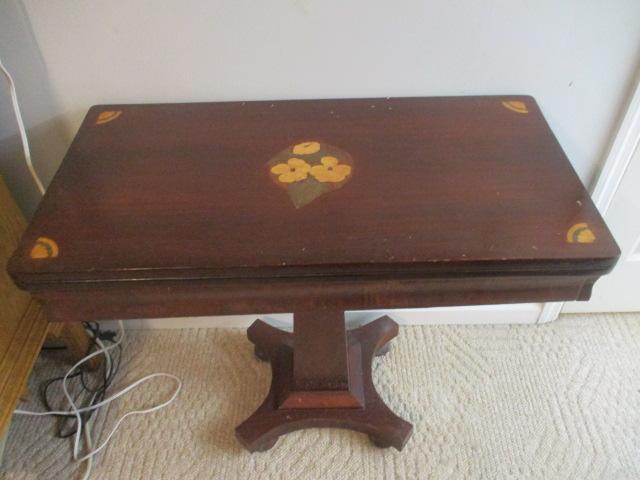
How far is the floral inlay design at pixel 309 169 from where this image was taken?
27.4 inches

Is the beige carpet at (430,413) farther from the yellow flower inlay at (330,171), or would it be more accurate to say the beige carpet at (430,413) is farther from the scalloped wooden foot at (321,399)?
the yellow flower inlay at (330,171)

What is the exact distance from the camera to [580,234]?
625 mm

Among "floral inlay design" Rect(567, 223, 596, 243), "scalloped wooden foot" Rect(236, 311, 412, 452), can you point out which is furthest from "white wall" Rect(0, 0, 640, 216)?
"scalloped wooden foot" Rect(236, 311, 412, 452)

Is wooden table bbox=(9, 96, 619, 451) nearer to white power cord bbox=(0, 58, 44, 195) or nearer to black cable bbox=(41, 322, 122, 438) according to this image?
white power cord bbox=(0, 58, 44, 195)

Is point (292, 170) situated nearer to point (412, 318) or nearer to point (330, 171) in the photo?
point (330, 171)

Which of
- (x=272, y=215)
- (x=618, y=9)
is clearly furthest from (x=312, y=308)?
(x=618, y=9)

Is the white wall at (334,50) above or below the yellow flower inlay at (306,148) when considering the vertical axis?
above

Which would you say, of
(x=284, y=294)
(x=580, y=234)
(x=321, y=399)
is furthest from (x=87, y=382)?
(x=580, y=234)

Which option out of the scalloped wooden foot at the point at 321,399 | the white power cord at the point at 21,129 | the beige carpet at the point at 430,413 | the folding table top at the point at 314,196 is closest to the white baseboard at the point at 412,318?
the beige carpet at the point at 430,413

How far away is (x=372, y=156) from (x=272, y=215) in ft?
0.64

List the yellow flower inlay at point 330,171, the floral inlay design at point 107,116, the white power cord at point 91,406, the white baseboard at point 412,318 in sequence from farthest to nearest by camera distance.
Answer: the white baseboard at point 412,318, the white power cord at point 91,406, the floral inlay design at point 107,116, the yellow flower inlay at point 330,171

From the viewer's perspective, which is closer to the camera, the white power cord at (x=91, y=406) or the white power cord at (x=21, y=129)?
the white power cord at (x=21, y=129)

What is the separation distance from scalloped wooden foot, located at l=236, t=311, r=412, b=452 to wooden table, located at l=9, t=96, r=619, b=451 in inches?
12.9

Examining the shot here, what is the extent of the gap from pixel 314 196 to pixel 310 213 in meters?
0.04
